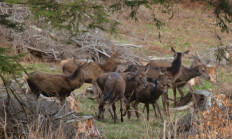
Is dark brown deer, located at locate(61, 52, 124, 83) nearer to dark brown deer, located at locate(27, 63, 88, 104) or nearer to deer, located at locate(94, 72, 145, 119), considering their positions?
deer, located at locate(94, 72, 145, 119)

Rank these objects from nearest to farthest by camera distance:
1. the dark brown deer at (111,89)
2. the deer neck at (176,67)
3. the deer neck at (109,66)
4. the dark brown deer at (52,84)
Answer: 1. the dark brown deer at (111,89)
2. the dark brown deer at (52,84)
3. the deer neck at (176,67)
4. the deer neck at (109,66)

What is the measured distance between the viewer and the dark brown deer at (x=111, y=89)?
38.1 ft

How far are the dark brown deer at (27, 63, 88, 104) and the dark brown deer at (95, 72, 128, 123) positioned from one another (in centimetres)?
82

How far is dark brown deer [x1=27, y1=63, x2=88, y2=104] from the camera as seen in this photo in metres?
12.4

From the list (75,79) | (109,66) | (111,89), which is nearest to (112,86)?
(111,89)

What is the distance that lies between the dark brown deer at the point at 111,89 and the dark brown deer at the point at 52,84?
82 centimetres

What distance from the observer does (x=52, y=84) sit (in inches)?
495

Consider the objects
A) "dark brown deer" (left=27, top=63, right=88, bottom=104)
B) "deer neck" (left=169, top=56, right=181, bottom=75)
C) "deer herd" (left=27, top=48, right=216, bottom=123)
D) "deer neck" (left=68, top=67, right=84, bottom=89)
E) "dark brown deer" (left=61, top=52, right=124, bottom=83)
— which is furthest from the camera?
"dark brown deer" (left=61, top=52, right=124, bottom=83)

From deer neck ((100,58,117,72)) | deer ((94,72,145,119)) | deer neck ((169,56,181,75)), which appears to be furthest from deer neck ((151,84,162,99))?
deer neck ((100,58,117,72))

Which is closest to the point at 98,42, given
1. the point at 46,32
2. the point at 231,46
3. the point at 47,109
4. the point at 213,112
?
the point at 46,32

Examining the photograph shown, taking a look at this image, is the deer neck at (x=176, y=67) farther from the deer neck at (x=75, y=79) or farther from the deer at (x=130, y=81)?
the deer neck at (x=75, y=79)

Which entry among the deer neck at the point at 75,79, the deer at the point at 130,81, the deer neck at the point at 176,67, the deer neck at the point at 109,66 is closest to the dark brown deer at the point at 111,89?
the deer at the point at 130,81

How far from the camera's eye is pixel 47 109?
389 inches

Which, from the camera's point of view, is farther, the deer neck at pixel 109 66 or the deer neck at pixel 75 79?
the deer neck at pixel 109 66
